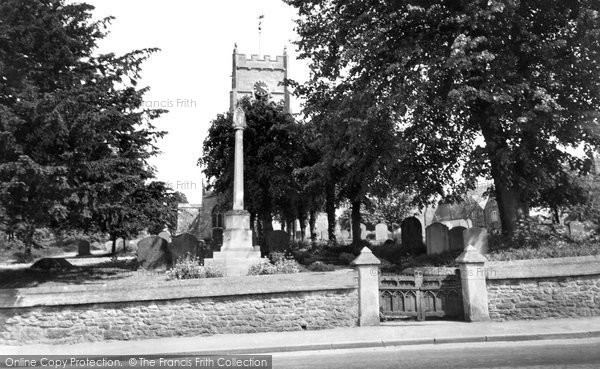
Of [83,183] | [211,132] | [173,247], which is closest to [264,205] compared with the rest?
[211,132]

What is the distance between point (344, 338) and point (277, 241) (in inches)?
503

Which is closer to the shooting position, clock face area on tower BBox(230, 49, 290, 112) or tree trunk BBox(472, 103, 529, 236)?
tree trunk BBox(472, 103, 529, 236)

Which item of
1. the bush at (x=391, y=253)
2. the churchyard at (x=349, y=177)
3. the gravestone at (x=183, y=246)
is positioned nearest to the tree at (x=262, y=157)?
the churchyard at (x=349, y=177)

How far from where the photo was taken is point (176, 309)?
34.3 feet

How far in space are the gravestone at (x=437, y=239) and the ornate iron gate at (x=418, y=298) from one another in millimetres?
7769

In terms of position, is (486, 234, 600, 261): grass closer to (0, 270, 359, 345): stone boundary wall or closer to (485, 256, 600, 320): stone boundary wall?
(485, 256, 600, 320): stone boundary wall

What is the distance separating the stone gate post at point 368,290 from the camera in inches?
421

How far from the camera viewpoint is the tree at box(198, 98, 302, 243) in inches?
1027

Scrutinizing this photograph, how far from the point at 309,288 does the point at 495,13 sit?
1077 centimetres

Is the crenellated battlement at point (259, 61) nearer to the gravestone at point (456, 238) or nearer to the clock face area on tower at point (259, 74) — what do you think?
the clock face area on tower at point (259, 74)

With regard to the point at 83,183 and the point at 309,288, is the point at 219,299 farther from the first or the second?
the point at 83,183

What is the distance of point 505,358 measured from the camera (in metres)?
7.46

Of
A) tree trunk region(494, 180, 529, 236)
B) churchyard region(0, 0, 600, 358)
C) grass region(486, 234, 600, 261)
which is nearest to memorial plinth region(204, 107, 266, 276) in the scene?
churchyard region(0, 0, 600, 358)

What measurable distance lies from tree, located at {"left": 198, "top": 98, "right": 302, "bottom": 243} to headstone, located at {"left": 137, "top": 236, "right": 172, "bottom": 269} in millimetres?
7286
